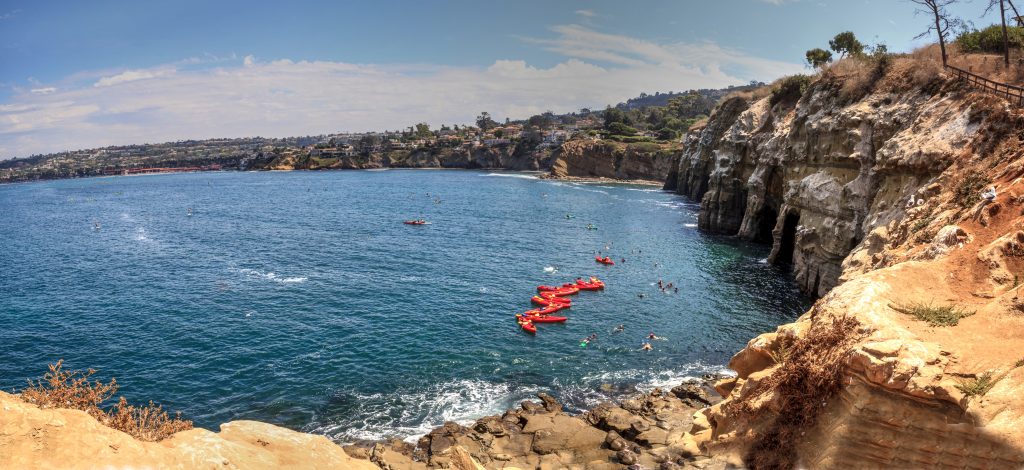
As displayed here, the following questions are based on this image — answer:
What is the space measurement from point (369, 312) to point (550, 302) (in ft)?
44.9

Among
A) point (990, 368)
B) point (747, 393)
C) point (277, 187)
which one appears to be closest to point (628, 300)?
point (747, 393)

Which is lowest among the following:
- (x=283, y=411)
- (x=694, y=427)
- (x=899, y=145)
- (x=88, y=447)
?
(x=283, y=411)

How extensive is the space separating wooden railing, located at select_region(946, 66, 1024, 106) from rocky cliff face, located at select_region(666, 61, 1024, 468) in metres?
0.62

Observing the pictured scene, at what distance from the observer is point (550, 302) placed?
4153cm

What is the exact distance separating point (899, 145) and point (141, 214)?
11135 centimetres

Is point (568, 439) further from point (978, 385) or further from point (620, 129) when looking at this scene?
point (620, 129)

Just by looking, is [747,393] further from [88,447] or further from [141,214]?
[141,214]

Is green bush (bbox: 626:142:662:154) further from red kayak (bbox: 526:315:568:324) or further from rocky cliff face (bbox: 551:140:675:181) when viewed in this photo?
red kayak (bbox: 526:315:568:324)

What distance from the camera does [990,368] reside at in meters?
12.6

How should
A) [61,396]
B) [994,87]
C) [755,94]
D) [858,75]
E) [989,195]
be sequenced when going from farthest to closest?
[755,94], [858,75], [994,87], [989,195], [61,396]

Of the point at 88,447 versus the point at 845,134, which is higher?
the point at 845,134

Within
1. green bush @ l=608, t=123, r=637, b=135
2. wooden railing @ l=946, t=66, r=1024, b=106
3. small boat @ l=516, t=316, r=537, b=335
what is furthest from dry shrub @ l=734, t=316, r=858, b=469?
green bush @ l=608, t=123, r=637, b=135

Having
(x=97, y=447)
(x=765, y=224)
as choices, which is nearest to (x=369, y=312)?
(x=97, y=447)

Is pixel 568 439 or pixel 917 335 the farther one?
pixel 568 439
